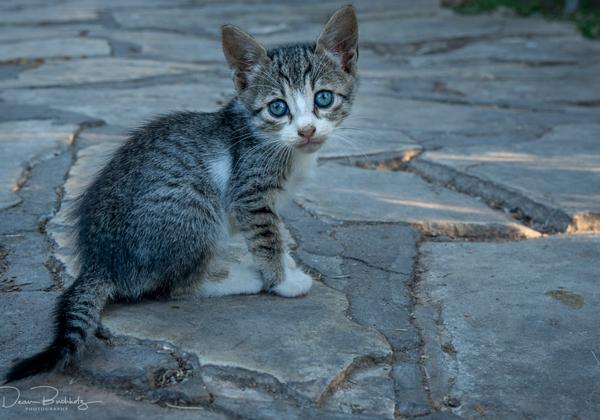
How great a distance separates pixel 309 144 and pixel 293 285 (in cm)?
55

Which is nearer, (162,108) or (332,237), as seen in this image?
(332,237)

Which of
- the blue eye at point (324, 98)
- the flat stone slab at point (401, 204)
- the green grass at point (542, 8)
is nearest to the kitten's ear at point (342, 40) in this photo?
the blue eye at point (324, 98)

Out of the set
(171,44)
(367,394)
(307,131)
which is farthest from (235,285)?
(171,44)

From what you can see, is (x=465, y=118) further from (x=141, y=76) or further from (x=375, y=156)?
(x=141, y=76)

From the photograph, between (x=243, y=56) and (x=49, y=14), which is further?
(x=49, y=14)

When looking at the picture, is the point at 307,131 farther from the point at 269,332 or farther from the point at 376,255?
the point at 269,332

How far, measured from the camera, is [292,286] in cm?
271

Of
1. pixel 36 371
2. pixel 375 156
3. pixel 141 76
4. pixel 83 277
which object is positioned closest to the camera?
pixel 36 371

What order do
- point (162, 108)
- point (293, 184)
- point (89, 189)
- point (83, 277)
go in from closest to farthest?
point (83, 277) → point (89, 189) → point (293, 184) → point (162, 108)

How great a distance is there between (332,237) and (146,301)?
856 mm

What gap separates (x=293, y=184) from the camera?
9.85ft

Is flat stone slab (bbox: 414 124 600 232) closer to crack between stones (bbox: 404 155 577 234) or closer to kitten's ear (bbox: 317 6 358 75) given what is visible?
crack between stones (bbox: 404 155 577 234)

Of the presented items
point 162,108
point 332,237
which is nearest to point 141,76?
point 162,108

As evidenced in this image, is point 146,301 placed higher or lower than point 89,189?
lower
